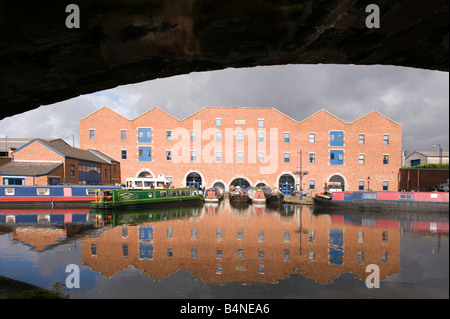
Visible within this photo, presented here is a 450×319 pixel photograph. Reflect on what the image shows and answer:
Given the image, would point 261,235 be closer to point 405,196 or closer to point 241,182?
point 405,196

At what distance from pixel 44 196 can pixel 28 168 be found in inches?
216

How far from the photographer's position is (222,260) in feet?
27.3

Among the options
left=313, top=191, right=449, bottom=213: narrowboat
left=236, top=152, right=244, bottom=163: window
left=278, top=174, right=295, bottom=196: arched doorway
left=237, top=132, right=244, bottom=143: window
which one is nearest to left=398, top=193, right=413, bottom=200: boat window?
left=313, top=191, right=449, bottom=213: narrowboat

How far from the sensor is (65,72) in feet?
9.84

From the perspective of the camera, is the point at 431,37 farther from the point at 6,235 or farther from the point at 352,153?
the point at 352,153

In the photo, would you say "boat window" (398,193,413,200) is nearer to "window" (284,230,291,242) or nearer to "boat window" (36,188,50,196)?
"window" (284,230,291,242)

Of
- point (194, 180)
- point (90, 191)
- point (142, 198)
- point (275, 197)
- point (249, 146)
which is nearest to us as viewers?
point (142, 198)

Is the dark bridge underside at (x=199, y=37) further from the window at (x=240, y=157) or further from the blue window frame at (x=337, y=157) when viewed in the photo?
the blue window frame at (x=337, y=157)

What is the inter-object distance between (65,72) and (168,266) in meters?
6.34

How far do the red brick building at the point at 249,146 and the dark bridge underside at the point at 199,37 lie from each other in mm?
30619

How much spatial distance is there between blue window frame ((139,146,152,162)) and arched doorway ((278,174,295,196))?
57.7 feet

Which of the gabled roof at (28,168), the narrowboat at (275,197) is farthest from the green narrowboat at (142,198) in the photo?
the narrowboat at (275,197)

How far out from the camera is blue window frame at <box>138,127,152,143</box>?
33.7 metres

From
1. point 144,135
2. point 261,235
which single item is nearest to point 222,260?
point 261,235
